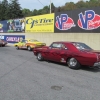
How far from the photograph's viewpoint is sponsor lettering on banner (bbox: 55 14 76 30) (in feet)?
69.9

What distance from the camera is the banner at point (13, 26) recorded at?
29500 millimetres

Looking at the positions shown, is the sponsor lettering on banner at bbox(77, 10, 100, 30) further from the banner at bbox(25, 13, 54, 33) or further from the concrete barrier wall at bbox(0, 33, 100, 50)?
the banner at bbox(25, 13, 54, 33)

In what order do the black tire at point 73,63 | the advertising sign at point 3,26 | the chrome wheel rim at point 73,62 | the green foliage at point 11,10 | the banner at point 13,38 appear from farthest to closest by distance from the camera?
the green foliage at point 11,10 < the advertising sign at point 3,26 < the banner at point 13,38 < the chrome wheel rim at point 73,62 < the black tire at point 73,63

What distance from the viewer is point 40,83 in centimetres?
680

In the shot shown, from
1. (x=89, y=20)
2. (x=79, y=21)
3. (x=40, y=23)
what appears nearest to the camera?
(x=89, y=20)

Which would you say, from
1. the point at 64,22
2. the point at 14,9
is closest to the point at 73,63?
the point at 64,22

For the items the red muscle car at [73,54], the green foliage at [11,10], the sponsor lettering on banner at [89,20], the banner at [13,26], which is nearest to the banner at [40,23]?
the banner at [13,26]

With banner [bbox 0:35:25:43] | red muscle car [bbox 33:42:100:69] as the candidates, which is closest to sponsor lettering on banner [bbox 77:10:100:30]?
red muscle car [bbox 33:42:100:69]

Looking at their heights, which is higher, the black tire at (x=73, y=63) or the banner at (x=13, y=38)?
the banner at (x=13, y=38)

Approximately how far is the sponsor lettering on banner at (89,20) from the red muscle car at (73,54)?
28.3 feet

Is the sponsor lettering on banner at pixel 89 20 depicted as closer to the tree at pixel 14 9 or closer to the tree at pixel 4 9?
the tree at pixel 14 9

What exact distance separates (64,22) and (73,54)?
1291 cm

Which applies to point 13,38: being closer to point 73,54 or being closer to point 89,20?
point 89,20

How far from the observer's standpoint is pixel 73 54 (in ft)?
31.8
